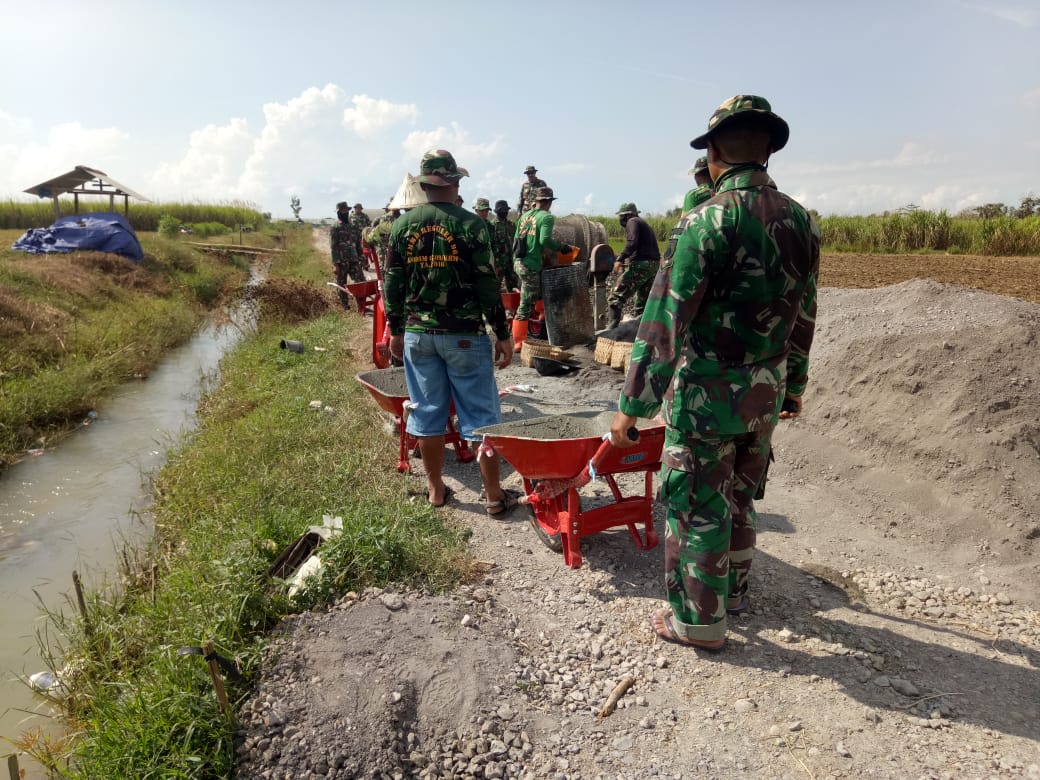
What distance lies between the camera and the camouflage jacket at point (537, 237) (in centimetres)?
758

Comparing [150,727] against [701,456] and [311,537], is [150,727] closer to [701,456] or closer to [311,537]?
[311,537]

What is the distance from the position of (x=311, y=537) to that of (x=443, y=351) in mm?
1257

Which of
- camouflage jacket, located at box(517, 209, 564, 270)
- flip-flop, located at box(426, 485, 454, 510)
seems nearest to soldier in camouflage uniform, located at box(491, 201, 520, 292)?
camouflage jacket, located at box(517, 209, 564, 270)

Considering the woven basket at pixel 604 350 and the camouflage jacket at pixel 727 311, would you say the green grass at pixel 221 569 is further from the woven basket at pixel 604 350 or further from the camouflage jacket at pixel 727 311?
the woven basket at pixel 604 350

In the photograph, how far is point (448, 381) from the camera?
4.02m

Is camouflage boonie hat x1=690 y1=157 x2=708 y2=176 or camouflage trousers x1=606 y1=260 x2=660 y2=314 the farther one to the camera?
camouflage trousers x1=606 y1=260 x2=660 y2=314

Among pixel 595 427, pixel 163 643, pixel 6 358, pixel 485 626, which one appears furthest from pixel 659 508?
pixel 6 358

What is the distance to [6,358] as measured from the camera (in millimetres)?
8086

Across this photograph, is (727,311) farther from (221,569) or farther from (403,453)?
(403,453)

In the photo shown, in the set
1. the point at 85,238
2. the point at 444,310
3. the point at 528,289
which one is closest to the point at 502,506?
the point at 444,310

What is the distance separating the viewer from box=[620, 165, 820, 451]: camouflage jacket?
230 centimetres

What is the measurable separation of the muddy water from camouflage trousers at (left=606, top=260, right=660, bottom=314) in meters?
5.54

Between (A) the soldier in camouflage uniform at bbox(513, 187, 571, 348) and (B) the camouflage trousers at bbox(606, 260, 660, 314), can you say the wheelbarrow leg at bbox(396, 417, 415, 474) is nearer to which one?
(A) the soldier in camouflage uniform at bbox(513, 187, 571, 348)

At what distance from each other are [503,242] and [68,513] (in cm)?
609
